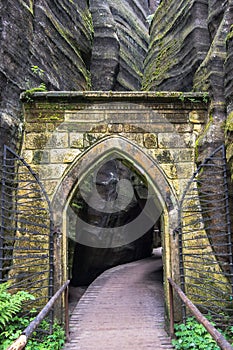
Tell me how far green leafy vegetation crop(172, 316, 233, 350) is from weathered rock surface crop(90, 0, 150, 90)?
7.79 meters

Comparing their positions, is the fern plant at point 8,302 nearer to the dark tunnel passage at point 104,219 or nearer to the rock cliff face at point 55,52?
the rock cliff face at point 55,52

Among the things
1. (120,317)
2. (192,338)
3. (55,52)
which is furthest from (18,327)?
(55,52)

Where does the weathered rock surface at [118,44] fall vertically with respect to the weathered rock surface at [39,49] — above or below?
above

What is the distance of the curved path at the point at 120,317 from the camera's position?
4289 millimetres

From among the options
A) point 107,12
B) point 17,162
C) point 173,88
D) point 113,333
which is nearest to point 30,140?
point 17,162

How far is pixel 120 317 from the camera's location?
550cm

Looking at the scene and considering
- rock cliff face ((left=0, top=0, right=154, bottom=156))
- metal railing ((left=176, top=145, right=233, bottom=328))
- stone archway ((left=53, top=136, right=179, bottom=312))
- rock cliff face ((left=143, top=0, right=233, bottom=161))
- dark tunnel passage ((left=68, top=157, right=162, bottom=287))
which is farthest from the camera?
dark tunnel passage ((left=68, top=157, right=162, bottom=287))

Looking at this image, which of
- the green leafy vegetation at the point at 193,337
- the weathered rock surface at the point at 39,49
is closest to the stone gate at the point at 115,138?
the weathered rock surface at the point at 39,49

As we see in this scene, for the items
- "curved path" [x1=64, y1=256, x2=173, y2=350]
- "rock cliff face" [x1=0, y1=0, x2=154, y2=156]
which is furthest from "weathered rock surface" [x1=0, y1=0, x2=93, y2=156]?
"curved path" [x1=64, y1=256, x2=173, y2=350]

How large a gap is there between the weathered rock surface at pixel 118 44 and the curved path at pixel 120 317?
620 centimetres

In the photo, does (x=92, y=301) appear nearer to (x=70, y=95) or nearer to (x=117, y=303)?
(x=117, y=303)

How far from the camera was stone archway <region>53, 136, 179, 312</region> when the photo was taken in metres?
4.84

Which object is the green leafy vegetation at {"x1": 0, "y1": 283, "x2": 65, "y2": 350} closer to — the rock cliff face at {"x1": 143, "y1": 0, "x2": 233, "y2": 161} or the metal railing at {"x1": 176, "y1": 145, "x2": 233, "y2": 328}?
the metal railing at {"x1": 176, "y1": 145, "x2": 233, "y2": 328}

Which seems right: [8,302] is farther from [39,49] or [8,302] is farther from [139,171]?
[39,49]
